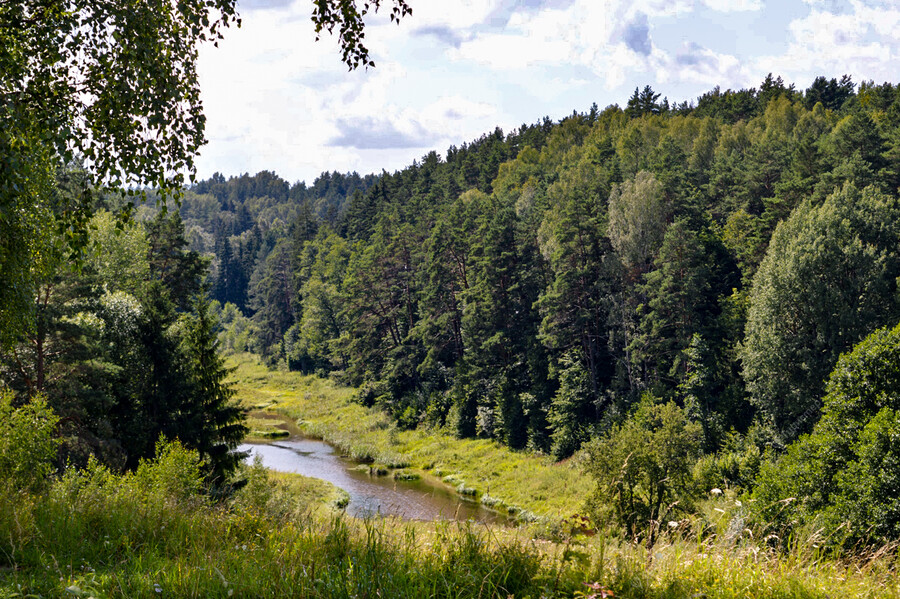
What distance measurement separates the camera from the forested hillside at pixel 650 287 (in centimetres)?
3231

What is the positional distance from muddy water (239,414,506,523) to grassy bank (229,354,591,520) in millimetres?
1371

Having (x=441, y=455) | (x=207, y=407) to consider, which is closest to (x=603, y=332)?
(x=441, y=455)

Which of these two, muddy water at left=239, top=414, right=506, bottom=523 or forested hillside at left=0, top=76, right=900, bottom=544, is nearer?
forested hillside at left=0, top=76, right=900, bottom=544

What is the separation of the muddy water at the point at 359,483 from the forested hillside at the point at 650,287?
355 inches

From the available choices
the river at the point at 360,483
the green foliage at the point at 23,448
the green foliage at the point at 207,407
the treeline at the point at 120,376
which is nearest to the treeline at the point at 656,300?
the river at the point at 360,483

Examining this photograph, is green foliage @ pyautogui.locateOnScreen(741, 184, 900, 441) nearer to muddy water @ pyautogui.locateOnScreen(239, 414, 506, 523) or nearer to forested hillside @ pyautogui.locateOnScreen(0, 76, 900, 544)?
forested hillside @ pyautogui.locateOnScreen(0, 76, 900, 544)

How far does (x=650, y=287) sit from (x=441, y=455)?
19.2 metres

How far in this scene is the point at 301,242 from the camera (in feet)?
331

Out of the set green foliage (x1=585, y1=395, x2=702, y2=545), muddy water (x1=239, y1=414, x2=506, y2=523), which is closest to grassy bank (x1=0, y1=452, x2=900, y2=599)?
green foliage (x1=585, y1=395, x2=702, y2=545)

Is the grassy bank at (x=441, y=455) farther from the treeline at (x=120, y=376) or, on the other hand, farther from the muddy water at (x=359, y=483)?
the treeline at (x=120, y=376)

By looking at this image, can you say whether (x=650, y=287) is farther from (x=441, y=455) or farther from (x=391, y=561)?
(x=391, y=561)

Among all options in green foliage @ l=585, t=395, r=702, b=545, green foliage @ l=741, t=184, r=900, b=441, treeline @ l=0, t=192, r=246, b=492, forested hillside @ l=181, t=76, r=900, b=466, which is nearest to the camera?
treeline @ l=0, t=192, r=246, b=492

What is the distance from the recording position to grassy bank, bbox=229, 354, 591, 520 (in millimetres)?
34094

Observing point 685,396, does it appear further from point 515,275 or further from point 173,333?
point 173,333
